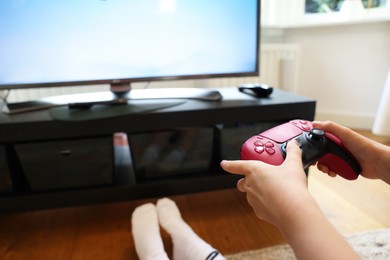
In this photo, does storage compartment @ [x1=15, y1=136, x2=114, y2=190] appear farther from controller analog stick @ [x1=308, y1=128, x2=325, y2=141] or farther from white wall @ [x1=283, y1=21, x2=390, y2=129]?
white wall @ [x1=283, y1=21, x2=390, y2=129]

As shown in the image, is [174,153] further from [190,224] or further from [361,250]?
[361,250]

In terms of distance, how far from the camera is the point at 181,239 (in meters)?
0.75

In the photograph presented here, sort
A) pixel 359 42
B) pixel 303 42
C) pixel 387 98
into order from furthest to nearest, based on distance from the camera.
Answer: pixel 303 42, pixel 359 42, pixel 387 98

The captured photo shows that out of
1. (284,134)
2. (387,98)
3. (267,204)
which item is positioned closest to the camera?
(267,204)

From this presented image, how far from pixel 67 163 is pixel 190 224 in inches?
17.6

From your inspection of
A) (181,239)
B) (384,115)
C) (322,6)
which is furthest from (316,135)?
(322,6)

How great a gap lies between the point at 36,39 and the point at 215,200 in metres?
0.85

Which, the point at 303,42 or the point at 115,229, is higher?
the point at 303,42

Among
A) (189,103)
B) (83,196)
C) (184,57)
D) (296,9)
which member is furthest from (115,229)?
(296,9)

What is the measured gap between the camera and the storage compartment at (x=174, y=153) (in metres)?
0.94

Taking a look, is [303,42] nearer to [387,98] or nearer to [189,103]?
[387,98]

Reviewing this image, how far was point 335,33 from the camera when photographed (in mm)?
1644

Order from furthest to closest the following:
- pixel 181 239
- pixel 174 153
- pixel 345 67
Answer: pixel 345 67
pixel 174 153
pixel 181 239

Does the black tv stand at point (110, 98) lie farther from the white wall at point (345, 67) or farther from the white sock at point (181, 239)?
the white wall at point (345, 67)
